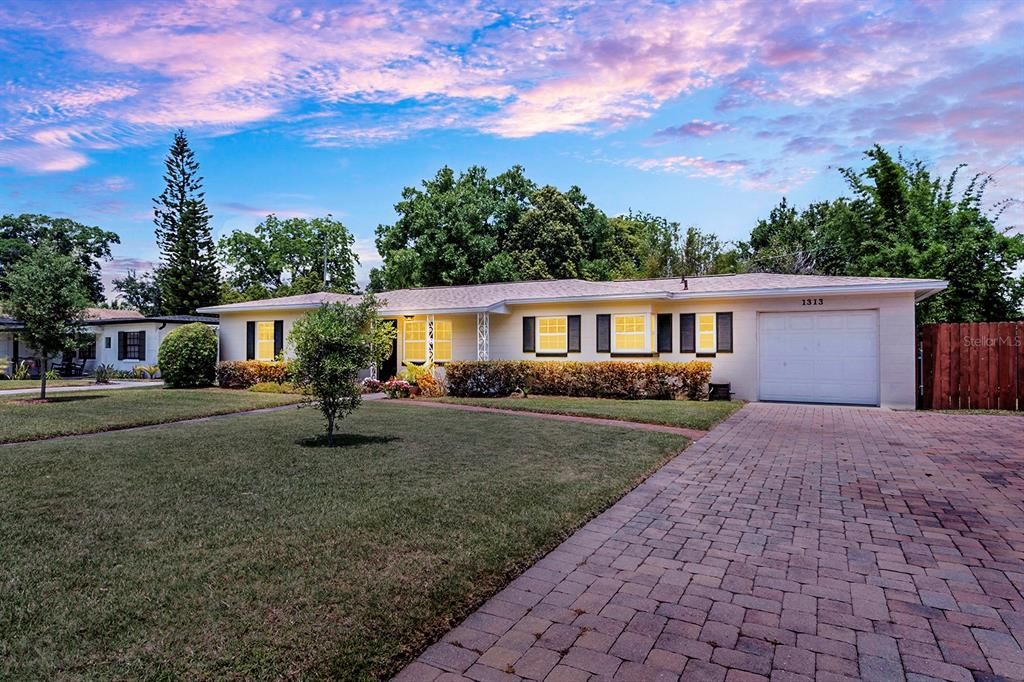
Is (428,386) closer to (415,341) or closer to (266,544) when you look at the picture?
(415,341)

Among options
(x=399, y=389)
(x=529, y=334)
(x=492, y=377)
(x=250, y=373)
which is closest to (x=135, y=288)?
(x=250, y=373)

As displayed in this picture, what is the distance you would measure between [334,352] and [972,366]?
542 inches

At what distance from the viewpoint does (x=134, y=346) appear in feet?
84.4

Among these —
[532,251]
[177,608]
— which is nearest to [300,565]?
[177,608]

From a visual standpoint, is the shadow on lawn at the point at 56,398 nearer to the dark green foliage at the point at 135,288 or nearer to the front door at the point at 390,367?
the front door at the point at 390,367

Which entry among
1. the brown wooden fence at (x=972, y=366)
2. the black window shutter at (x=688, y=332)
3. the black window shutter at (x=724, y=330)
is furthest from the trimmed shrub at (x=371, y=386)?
the brown wooden fence at (x=972, y=366)

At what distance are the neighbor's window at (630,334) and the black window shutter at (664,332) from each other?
1.64 feet

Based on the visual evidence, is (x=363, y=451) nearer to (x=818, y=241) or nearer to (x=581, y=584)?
(x=581, y=584)

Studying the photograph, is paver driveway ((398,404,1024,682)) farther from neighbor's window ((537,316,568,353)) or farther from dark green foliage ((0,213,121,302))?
dark green foliage ((0,213,121,302))

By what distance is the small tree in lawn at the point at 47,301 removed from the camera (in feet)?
45.7

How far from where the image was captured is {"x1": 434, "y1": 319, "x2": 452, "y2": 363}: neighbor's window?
18.6m

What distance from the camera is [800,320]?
14539 millimetres

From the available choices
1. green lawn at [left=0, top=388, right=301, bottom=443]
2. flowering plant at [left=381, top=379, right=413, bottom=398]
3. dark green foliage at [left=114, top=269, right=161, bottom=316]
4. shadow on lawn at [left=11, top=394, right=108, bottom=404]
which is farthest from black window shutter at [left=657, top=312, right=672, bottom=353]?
dark green foliage at [left=114, top=269, right=161, bottom=316]

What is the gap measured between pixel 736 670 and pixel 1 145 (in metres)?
21.9
